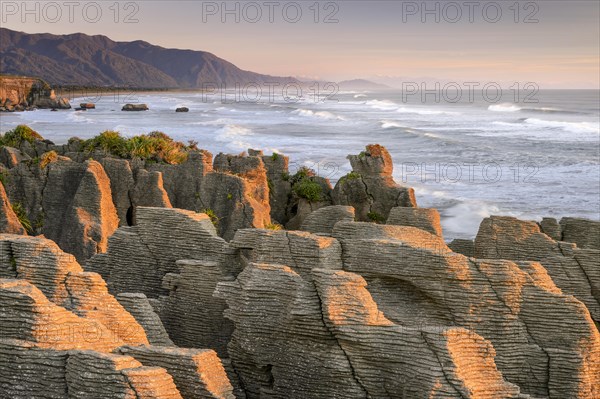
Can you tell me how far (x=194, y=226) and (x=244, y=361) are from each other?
422 cm

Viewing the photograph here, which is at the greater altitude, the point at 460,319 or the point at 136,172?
the point at 136,172

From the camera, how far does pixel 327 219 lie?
20875 mm

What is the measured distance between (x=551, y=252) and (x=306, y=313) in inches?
307

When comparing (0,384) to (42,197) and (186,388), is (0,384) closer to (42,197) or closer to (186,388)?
(186,388)

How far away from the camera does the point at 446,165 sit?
234ft

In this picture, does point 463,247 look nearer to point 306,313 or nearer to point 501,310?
point 501,310

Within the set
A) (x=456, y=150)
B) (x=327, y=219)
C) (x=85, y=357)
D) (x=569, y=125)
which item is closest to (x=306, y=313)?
(x=85, y=357)

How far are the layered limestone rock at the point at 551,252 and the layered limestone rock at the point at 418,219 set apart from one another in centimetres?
112

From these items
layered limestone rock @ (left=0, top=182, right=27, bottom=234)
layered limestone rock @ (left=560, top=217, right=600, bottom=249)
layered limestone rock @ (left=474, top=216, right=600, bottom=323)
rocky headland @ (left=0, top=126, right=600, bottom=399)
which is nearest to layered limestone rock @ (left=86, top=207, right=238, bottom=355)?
rocky headland @ (left=0, top=126, right=600, bottom=399)

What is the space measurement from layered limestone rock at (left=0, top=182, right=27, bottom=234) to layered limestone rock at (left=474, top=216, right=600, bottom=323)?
1229 centimetres

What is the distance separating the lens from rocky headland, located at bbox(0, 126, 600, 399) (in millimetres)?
11734

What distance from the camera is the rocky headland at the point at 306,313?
462 inches

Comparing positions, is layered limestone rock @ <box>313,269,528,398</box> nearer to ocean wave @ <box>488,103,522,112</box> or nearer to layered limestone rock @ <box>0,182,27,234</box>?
layered limestone rock @ <box>0,182,27,234</box>

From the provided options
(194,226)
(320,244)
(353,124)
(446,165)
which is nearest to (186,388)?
(320,244)
